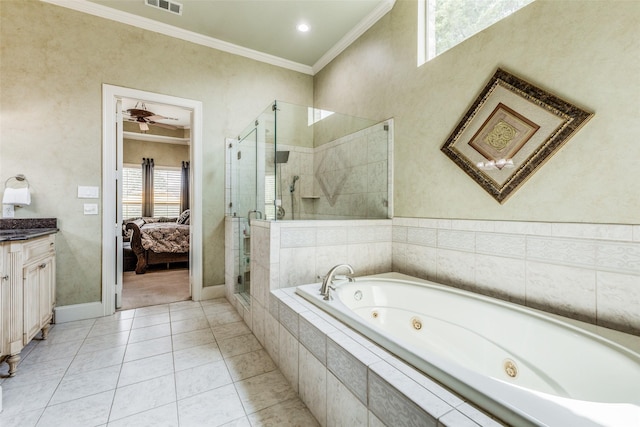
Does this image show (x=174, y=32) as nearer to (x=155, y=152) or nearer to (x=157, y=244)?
(x=157, y=244)

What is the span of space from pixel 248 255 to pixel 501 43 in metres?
2.48

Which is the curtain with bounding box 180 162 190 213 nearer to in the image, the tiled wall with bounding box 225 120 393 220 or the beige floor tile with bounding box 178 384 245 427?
the tiled wall with bounding box 225 120 393 220

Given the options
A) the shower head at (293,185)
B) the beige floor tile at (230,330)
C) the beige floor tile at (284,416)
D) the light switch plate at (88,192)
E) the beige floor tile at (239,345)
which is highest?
the shower head at (293,185)

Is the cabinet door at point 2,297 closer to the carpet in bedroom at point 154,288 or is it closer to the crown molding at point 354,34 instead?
the carpet in bedroom at point 154,288

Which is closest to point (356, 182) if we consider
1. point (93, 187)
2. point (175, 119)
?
point (93, 187)

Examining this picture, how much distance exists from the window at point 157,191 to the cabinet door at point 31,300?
521 cm

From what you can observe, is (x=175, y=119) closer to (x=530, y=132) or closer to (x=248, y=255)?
(x=248, y=255)

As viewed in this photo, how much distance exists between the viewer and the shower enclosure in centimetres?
237

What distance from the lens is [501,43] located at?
1737 millimetres

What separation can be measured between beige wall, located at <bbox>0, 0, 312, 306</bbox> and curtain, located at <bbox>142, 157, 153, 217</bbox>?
4.56 m

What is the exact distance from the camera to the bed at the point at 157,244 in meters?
4.37

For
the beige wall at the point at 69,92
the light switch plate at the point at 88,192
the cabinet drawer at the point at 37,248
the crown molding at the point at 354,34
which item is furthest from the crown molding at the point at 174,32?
the cabinet drawer at the point at 37,248

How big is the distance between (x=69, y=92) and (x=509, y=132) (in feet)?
12.0

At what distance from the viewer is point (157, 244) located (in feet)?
14.4
